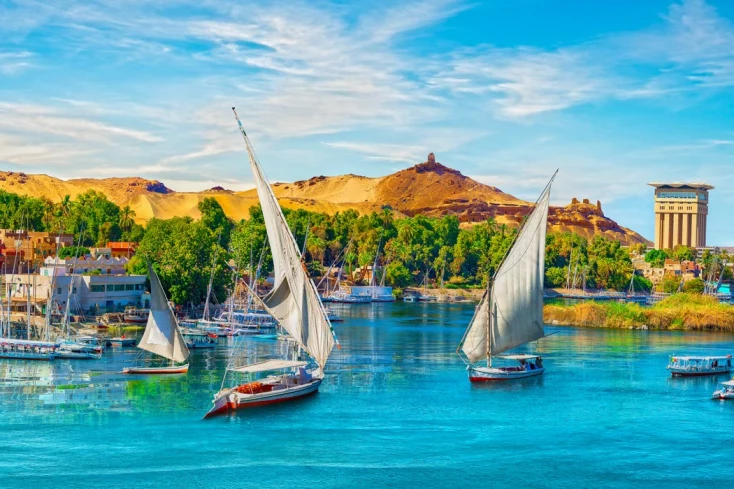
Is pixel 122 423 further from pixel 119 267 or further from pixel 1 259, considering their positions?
pixel 1 259

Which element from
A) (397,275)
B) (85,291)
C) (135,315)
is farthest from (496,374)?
(397,275)

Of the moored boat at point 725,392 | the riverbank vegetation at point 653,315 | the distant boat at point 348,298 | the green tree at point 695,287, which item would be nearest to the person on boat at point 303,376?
the moored boat at point 725,392

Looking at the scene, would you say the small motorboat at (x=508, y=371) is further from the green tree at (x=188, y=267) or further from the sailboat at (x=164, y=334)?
the green tree at (x=188, y=267)

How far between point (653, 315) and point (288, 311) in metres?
42.0

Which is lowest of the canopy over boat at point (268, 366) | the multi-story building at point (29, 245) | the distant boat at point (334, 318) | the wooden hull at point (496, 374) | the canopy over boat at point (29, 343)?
the wooden hull at point (496, 374)

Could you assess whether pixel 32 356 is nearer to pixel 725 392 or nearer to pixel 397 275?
pixel 725 392

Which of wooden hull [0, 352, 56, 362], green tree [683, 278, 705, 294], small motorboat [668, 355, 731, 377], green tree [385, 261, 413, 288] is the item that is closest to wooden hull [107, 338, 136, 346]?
wooden hull [0, 352, 56, 362]

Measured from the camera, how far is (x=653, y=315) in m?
77.2

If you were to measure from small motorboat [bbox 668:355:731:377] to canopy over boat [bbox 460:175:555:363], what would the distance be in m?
7.42

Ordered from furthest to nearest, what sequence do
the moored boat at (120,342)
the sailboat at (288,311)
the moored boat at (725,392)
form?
the moored boat at (120,342) → the moored boat at (725,392) → the sailboat at (288,311)

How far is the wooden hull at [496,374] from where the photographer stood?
47938 mm

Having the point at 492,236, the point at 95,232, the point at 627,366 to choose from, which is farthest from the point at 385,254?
the point at 627,366

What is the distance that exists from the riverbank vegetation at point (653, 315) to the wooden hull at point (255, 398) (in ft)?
130

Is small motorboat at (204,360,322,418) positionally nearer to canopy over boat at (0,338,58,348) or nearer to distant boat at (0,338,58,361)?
distant boat at (0,338,58,361)
